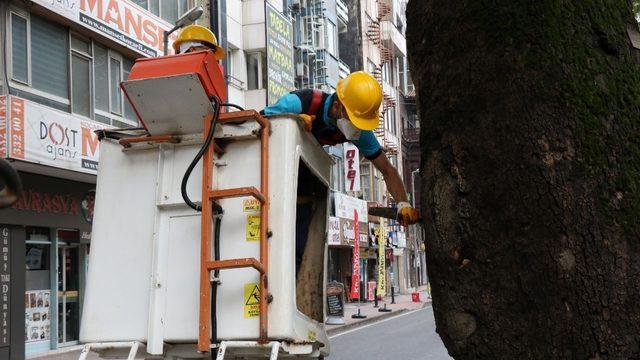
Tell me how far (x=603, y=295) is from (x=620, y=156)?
14.6 inches

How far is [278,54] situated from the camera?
27.0 metres

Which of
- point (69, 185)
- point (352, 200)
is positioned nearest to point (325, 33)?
point (352, 200)

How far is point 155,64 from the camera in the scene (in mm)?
3463

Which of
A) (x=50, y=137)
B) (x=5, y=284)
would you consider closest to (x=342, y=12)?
(x=50, y=137)

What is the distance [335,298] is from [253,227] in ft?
51.2

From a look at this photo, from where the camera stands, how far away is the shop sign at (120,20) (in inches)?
618

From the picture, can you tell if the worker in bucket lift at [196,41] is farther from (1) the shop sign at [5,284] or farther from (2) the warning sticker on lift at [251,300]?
(1) the shop sign at [5,284]

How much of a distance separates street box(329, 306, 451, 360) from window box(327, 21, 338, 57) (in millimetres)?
17855

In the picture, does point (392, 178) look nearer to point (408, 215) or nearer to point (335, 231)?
point (408, 215)

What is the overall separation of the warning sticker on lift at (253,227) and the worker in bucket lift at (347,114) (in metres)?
0.94

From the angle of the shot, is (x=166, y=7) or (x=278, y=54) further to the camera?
(x=278, y=54)

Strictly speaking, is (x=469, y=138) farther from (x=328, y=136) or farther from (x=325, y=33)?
(x=325, y=33)

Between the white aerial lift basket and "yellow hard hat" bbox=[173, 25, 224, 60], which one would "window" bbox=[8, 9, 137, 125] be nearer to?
"yellow hard hat" bbox=[173, 25, 224, 60]

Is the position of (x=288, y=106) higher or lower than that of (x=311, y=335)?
higher
